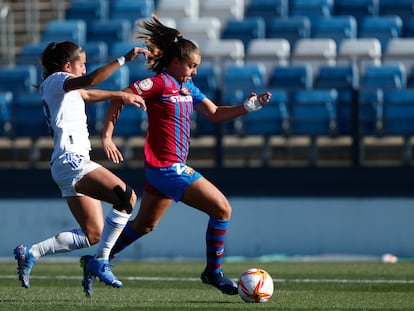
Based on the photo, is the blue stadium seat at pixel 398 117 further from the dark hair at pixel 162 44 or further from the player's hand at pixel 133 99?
the player's hand at pixel 133 99

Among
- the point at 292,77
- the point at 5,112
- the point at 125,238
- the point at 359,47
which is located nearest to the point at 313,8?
the point at 359,47

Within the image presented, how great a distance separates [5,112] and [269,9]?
580 cm

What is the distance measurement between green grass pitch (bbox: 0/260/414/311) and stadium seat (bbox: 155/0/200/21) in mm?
6643

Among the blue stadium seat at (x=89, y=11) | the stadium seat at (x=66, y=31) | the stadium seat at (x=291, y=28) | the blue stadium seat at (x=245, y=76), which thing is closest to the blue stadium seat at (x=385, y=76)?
the blue stadium seat at (x=245, y=76)

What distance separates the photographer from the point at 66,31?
19188mm

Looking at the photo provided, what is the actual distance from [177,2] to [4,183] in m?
5.91

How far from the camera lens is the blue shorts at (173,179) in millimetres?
8516

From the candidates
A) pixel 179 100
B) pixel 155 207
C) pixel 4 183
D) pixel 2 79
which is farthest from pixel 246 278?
pixel 2 79

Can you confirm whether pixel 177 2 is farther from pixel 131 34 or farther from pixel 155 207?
pixel 155 207

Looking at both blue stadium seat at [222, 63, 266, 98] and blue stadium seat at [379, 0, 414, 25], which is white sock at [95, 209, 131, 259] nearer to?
blue stadium seat at [222, 63, 266, 98]

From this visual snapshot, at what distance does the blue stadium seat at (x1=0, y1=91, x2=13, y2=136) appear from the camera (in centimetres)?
1559

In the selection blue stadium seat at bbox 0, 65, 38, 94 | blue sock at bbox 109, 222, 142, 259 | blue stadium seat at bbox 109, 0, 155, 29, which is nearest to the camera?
blue sock at bbox 109, 222, 142, 259

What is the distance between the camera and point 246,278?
841 centimetres

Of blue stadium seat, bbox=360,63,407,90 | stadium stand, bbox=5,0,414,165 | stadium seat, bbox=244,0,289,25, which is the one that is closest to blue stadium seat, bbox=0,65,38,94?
stadium stand, bbox=5,0,414,165
